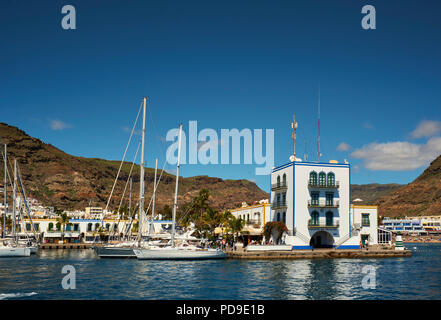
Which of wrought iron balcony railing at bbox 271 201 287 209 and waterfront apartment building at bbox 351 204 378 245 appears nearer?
wrought iron balcony railing at bbox 271 201 287 209

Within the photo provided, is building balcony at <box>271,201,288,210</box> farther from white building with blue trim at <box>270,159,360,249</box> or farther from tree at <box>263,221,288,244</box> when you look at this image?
tree at <box>263,221,288,244</box>

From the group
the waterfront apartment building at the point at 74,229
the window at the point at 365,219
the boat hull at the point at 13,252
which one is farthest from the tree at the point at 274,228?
the waterfront apartment building at the point at 74,229

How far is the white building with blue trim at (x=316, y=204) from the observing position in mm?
56531

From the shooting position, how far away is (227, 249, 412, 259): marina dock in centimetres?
5184

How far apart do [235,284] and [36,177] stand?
577ft

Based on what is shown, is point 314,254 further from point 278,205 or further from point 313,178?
point 313,178

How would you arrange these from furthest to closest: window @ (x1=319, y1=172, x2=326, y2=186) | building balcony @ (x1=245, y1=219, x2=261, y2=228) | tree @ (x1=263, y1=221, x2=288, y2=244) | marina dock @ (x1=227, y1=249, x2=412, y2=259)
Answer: building balcony @ (x1=245, y1=219, x2=261, y2=228)
window @ (x1=319, y1=172, x2=326, y2=186)
tree @ (x1=263, y1=221, x2=288, y2=244)
marina dock @ (x1=227, y1=249, x2=412, y2=259)

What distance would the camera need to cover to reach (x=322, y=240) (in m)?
61.2

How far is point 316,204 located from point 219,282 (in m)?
28.9

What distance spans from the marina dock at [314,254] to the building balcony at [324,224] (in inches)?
140

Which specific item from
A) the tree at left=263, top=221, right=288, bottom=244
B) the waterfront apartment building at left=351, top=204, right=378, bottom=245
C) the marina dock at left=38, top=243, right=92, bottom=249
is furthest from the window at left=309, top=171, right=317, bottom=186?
the marina dock at left=38, top=243, right=92, bottom=249

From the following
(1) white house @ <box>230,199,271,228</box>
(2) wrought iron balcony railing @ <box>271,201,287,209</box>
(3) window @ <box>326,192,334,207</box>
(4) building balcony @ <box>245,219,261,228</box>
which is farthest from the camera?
(4) building balcony @ <box>245,219,261,228</box>

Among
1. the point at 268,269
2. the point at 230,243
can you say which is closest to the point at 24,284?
the point at 268,269
